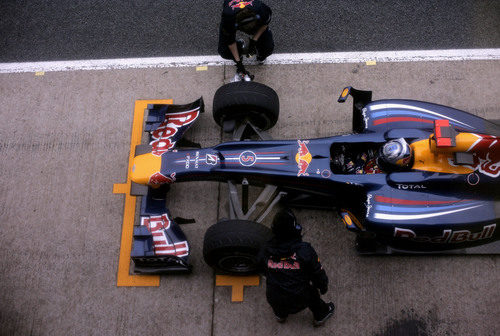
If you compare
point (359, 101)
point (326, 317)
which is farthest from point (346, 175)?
point (326, 317)

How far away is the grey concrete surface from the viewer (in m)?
3.99

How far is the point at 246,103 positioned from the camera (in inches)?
160

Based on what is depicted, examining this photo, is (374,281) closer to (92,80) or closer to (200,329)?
(200,329)

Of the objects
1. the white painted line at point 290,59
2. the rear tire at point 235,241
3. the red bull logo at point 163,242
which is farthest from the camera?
the white painted line at point 290,59

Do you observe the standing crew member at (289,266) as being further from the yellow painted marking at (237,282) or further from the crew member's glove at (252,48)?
the crew member's glove at (252,48)

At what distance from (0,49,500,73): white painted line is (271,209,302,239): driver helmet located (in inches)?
113

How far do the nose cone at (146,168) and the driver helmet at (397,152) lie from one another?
2170 mm

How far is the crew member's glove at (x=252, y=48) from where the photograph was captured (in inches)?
181

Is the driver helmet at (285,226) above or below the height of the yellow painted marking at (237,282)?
above

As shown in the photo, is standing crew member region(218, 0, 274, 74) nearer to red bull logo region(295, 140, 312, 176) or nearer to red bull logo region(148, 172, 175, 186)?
red bull logo region(295, 140, 312, 176)

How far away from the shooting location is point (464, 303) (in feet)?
13.0

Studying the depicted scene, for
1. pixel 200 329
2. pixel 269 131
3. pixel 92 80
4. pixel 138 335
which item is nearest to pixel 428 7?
pixel 269 131

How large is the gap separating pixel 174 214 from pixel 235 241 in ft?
3.99

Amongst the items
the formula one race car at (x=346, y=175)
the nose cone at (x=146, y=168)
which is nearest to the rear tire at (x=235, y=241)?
the formula one race car at (x=346, y=175)
